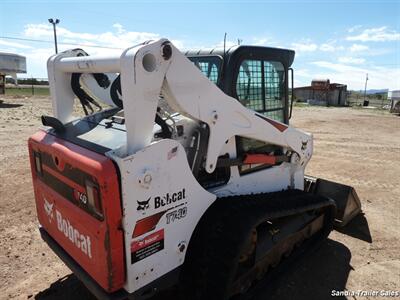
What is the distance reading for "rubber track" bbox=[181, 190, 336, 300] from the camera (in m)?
2.84

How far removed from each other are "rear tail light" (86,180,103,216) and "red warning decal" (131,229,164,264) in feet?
1.16

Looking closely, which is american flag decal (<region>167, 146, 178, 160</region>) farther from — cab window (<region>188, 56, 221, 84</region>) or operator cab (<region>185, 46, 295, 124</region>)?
cab window (<region>188, 56, 221, 84</region>)

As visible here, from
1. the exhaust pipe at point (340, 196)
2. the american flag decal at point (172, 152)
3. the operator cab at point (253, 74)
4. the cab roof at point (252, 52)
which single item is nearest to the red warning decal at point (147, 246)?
the american flag decal at point (172, 152)

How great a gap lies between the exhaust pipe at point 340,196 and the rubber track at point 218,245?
2224mm

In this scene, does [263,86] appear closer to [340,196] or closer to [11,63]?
[340,196]

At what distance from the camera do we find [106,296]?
2514mm

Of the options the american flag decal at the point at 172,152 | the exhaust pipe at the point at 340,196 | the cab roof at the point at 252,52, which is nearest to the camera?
the american flag decal at the point at 172,152

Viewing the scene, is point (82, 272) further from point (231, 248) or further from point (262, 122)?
point (262, 122)

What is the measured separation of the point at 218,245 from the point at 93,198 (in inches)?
44.4

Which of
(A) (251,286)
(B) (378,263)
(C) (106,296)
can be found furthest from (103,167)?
(B) (378,263)

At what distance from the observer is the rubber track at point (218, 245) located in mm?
2840

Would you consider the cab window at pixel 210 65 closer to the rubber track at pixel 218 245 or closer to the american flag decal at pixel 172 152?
the american flag decal at pixel 172 152

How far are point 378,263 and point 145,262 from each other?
125 inches

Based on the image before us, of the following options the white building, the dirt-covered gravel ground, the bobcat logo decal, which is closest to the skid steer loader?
the bobcat logo decal
